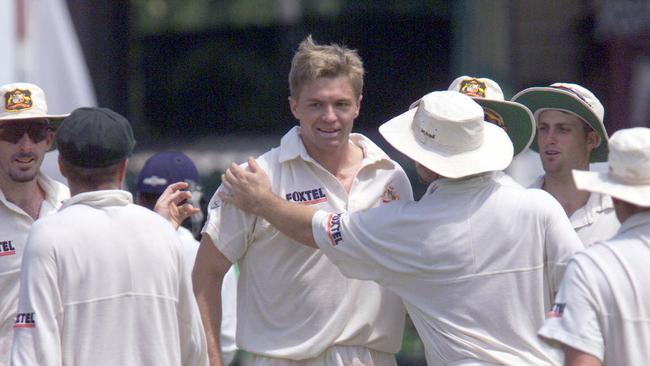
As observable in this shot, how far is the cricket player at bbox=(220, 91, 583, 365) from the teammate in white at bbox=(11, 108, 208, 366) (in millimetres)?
678

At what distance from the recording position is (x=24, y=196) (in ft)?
18.0

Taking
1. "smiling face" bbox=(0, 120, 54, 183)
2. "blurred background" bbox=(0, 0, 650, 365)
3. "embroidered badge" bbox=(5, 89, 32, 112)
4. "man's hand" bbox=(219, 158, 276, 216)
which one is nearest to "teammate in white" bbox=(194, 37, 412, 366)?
"man's hand" bbox=(219, 158, 276, 216)

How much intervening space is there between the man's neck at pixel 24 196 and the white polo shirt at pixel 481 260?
144cm

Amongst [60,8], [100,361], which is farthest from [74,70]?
[100,361]

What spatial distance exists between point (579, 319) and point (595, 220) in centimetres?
139

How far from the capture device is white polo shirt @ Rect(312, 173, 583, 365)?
4703 millimetres

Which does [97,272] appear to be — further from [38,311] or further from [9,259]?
[9,259]

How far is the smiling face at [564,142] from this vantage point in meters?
5.56

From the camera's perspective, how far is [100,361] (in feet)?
14.6

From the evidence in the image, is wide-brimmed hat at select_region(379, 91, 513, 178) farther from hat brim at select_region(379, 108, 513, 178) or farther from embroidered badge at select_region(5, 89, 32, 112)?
embroidered badge at select_region(5, 89, 32, 112)

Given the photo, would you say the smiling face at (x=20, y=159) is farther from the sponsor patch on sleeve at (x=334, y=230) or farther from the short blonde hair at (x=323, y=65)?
the sponsor patch on sleeve at (x=334, y=230)

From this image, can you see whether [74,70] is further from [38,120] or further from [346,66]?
[346,66]

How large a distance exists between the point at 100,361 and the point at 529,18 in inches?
328

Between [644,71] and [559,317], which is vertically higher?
[559,317]
